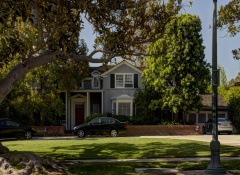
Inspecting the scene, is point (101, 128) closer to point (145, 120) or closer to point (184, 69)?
point (145, 120)

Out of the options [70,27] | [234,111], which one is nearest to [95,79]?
[234,111]

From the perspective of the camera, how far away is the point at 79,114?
39.3m

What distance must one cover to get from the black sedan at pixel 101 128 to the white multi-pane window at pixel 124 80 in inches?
317

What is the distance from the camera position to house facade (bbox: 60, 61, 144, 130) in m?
37.4

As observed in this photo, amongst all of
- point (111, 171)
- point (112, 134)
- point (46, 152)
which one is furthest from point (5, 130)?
point (111, 171)

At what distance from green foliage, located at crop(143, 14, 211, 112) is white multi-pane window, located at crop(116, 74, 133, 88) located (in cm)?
447

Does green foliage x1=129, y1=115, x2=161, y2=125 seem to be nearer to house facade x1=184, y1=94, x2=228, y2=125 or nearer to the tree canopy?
house facade x1=184, y1=94, x2=228, y2=125


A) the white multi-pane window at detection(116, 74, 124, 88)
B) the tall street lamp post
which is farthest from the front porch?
the tall street lamp post

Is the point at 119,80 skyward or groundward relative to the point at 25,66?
skyward

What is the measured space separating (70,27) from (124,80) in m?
26.7

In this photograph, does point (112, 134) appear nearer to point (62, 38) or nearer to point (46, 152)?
point (46, 152)

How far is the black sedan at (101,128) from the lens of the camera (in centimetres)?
3039

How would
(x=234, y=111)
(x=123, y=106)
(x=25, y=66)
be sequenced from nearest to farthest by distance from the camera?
→ 1. (x=25, y=66)
2. (x=234, y=111)
3. (x=123, y=106)

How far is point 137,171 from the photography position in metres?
12.3
